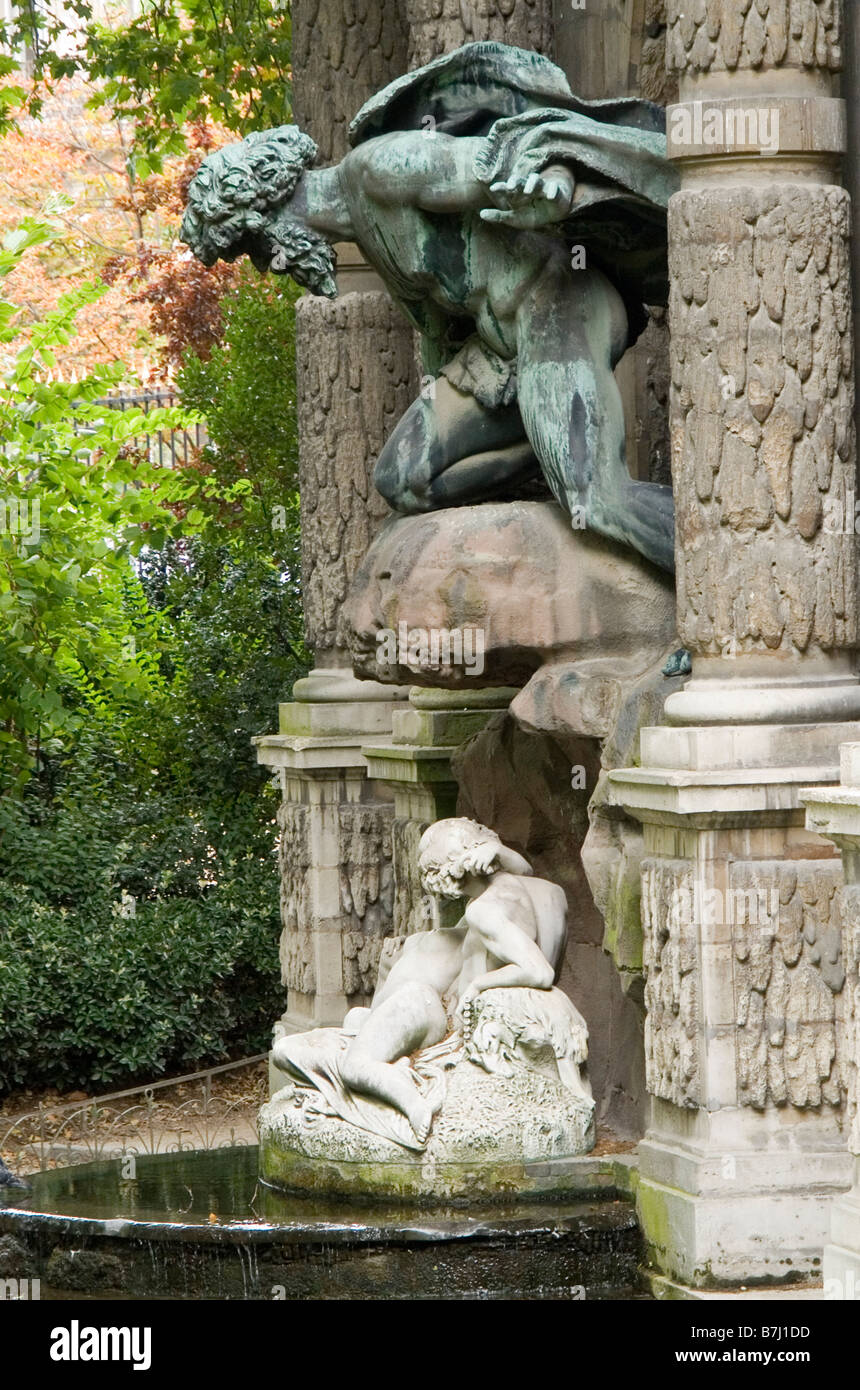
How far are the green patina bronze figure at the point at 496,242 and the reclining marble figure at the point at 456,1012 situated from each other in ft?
3.64

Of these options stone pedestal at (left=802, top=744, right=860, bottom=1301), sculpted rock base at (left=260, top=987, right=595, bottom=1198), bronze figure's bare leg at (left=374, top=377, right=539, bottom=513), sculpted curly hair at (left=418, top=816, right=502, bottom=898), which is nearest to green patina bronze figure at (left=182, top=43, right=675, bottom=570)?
A: bronze figure's bare leg at (left=374, top=377, right=539, bottom=513)

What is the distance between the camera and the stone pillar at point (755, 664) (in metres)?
5.97

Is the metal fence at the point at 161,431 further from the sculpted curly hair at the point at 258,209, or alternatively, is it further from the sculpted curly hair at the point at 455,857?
the sculpted curly hair at the point at 455,857

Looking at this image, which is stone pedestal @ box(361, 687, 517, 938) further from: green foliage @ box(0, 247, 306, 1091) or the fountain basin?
green foliage @ box(0, 247, 306, 1091)

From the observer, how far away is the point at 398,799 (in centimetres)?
832

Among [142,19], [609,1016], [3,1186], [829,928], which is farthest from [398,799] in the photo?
[142,19]

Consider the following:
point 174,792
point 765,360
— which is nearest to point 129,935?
point 174,792

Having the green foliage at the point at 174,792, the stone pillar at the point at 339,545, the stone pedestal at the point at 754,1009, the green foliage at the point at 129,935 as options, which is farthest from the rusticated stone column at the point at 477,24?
the green foliage at the point at 129,935

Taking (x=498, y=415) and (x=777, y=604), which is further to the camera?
(x=498, y=415)

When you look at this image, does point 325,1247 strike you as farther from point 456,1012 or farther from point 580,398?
point 580,398

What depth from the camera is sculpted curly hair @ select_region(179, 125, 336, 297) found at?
23.2 ft
